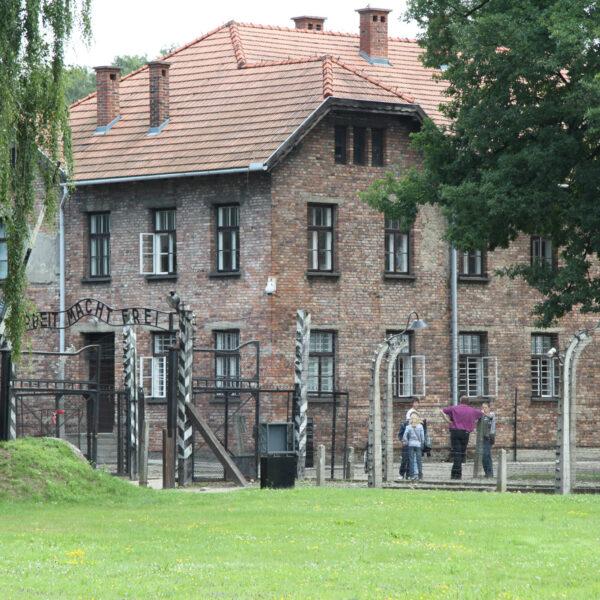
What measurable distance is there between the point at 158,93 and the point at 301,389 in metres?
14.4

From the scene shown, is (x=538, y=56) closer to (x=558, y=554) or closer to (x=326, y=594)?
(x=558, y=554)

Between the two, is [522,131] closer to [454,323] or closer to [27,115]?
[454,323]

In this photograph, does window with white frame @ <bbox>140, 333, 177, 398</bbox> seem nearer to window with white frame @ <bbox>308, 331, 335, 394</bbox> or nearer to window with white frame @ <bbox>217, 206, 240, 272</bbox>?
window with white frame @ <bbox>217, 206, 240, 272</bbox>

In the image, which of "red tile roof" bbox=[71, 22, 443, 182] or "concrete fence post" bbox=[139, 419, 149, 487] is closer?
"concrete fence post" bbox=[139, 419, 149, 487]

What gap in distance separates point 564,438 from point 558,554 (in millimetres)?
8231

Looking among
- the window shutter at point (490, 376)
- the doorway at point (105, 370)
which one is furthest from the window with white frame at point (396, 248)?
the doorway at point (105, 370)

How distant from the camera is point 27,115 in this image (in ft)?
67.4

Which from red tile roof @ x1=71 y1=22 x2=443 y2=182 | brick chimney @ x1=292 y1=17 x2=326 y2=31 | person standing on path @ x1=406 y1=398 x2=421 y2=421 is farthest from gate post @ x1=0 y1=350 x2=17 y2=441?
brick chimney @ x1=292 y1=17 x2=326 y2=31

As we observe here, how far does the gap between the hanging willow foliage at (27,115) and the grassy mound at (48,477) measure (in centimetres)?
171

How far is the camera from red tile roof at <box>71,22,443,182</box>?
35750 millimetres

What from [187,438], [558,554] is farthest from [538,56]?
[558,554]

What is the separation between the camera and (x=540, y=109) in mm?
27594

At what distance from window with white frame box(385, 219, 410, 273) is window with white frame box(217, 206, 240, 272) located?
160 inches

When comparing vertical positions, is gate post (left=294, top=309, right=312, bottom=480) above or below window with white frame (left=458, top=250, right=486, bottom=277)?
below
